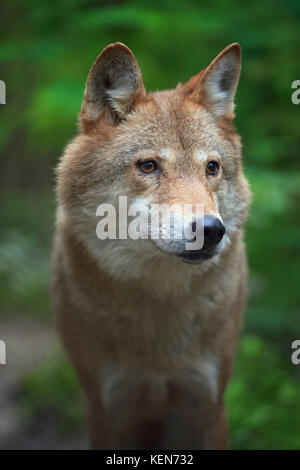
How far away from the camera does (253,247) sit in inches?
285

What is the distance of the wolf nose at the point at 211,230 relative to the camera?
3.39 m

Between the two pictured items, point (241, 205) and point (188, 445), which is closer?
point (241, 205)

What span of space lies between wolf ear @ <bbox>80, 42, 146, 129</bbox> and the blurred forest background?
150cm

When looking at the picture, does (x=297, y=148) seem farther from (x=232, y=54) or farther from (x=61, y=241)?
(x=61, y=241)

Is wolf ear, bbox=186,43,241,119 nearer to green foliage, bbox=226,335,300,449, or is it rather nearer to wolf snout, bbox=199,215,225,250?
wolf snout, bbox=199,215,225,250

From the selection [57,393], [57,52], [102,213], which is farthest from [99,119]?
[57,393]

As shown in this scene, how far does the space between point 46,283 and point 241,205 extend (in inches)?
271

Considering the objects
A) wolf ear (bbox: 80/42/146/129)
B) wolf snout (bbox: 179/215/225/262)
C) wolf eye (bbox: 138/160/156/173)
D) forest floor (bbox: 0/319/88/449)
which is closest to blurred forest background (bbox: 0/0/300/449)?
forest floor (bbox: 0/319/88/449)

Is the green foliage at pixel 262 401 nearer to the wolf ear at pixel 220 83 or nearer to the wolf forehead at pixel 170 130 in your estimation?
the wolf forehead at pixel 170 130

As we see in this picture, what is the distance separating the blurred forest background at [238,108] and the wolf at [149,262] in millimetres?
1538

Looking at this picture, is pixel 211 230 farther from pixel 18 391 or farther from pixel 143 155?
pixel 18 391

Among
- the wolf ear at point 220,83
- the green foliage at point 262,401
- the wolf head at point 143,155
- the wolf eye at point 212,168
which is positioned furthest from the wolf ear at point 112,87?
the green foliage at point 262,401

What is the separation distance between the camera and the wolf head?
3.87 meters

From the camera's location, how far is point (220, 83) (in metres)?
4.35
